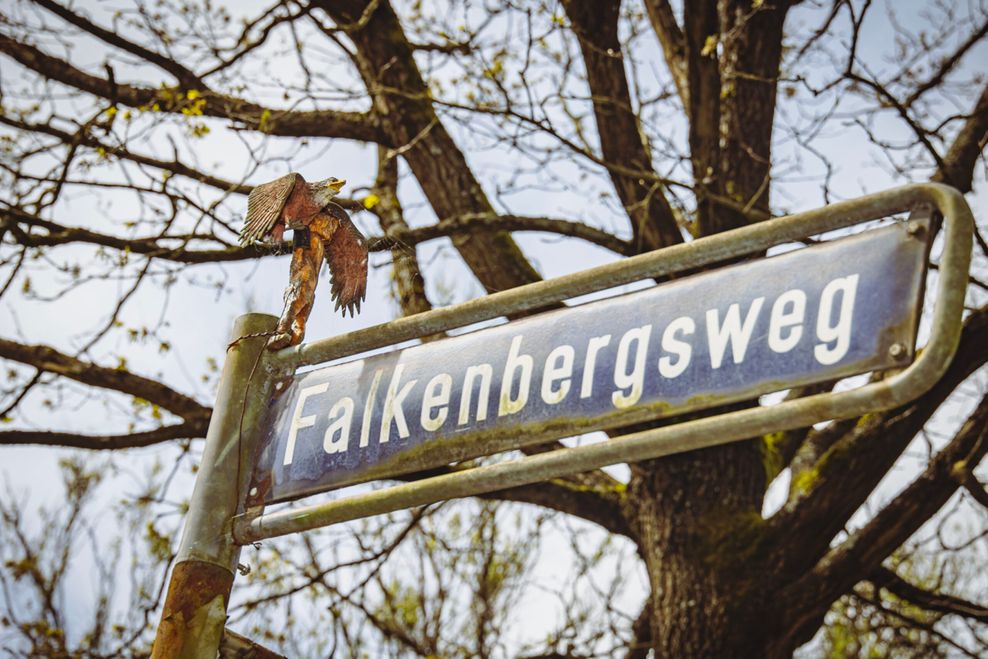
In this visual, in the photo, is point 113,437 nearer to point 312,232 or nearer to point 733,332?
point 312,232

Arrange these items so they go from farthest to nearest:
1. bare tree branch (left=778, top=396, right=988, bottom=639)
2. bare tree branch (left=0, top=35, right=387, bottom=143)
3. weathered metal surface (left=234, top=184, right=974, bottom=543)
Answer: bare tree branch (left=0, top=35, right=387, bottom=143), bare tree branch (left=778, top=396, right=988, bottom=639), weathered metal surface (left=234, top=184, right=974, bottom=543)

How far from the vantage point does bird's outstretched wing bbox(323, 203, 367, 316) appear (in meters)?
2.02

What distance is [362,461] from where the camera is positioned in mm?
1644

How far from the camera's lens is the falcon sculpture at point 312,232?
1954mm

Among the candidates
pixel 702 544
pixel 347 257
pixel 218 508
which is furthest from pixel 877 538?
pixel 218 508

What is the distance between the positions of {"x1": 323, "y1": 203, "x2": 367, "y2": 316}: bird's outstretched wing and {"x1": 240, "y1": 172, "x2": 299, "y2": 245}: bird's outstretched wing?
0.10 m

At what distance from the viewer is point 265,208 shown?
1998 mm

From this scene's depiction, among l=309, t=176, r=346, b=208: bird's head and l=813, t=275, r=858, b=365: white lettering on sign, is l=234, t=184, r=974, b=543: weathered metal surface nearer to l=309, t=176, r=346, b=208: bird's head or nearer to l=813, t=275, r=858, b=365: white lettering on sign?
l=813, t=275, r=858, b=365: white lettering on sign

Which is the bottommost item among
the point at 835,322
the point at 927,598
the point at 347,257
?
the point at 835,322

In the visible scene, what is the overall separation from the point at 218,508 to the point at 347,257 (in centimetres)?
59

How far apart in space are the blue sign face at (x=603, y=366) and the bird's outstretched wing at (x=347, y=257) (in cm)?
29

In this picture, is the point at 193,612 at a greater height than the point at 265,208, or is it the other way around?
the point at 265,208

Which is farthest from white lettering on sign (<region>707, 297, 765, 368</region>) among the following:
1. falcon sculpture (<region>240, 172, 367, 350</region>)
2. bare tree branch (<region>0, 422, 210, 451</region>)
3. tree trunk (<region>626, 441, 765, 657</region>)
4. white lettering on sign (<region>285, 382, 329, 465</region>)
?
bare tree branch (<region>0, 422, 210, 451</region>)

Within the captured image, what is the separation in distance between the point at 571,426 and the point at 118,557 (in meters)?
10.4
